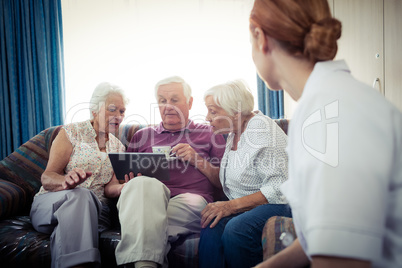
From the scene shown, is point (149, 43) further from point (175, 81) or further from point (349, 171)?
point (349, 171)

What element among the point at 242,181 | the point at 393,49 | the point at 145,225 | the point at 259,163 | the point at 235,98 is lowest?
the point at 145,225

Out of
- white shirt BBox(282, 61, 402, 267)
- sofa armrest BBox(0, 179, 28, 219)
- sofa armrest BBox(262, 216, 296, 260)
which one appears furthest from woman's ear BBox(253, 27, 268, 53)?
sofa armrest BBox(0, 179, 28, 219)

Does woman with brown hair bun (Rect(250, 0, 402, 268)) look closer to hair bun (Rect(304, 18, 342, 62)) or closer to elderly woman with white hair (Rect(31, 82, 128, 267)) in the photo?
hair bun (Rect(304, 18, 342, 62))

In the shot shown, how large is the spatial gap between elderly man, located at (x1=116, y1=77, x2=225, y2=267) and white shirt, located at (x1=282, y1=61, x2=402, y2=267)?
1.03 meters

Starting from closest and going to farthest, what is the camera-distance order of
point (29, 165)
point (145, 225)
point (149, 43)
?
point (145, 225)
point (29, 165)
point (149, 43)

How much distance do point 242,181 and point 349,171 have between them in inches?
48.5

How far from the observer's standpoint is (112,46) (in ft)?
10.2

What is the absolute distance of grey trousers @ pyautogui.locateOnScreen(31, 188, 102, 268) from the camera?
1.31 metres

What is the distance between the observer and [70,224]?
1366 mm

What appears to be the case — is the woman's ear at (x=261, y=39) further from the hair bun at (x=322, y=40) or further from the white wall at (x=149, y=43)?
the white wall at (x=149, y=43)

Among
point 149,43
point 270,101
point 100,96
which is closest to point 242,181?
point 100,96

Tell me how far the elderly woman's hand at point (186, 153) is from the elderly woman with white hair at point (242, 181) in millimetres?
205

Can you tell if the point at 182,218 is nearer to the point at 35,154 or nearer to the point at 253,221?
the point at 253,221

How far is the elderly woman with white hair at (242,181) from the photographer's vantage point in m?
1.29
